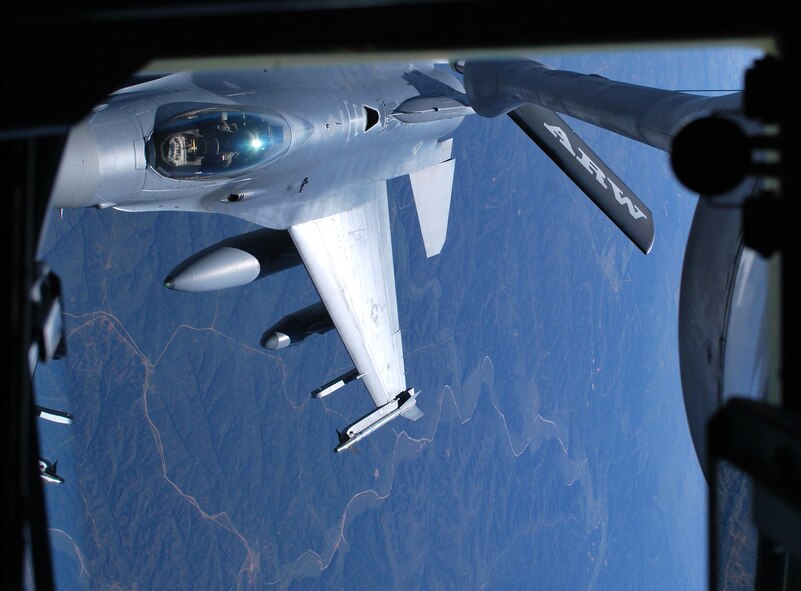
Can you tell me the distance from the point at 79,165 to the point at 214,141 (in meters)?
1.43

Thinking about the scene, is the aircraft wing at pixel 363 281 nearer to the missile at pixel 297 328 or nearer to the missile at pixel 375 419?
the missile at pixel 375 419

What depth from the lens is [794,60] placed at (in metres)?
1.63

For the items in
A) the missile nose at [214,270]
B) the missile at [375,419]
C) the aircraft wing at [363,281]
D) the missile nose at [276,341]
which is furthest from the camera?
the missile at [375,419]

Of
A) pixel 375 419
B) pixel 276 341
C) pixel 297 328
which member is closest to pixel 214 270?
pixel 276 341

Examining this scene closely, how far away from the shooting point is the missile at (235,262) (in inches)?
389

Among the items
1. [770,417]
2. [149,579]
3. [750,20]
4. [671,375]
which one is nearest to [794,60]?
[750,20]

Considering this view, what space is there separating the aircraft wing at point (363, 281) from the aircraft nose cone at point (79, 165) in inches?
156

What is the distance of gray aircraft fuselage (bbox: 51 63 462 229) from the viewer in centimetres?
736

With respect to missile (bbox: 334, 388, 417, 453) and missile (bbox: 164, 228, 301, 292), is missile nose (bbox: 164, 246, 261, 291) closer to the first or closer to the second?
missile (bbox: 164, 228, 301, 292)

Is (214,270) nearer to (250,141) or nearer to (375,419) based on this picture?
(250,141)

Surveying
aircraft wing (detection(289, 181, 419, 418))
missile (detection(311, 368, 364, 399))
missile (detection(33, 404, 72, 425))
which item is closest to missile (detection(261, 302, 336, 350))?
aircraft wing (detection(289, 181, 419, 418))

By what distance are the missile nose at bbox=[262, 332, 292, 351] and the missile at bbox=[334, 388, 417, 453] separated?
1912 mm

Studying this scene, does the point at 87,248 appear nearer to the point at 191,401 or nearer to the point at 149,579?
the point at 191,401

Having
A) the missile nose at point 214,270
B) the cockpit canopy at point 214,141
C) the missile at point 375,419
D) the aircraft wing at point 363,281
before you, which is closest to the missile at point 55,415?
the missile nose at point 214,270
